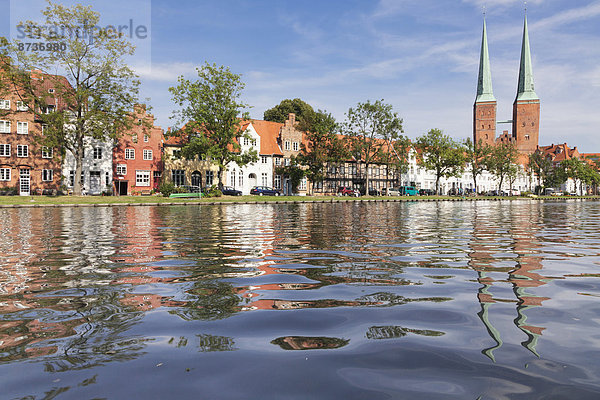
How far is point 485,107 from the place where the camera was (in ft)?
487

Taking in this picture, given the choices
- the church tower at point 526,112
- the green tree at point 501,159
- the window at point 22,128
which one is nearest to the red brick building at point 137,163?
the window at point 22,128

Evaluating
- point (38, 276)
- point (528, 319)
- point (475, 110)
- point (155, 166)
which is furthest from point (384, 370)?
point (475, 110)

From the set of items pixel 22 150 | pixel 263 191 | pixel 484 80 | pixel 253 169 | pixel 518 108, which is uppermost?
pixel 484 80

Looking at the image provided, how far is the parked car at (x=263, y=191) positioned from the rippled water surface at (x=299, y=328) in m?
60.9

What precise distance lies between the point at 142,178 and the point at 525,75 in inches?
5224

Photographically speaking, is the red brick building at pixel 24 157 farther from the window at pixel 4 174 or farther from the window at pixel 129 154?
the window at pixel 129 154

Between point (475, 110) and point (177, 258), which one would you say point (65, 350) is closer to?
point (177, 258)

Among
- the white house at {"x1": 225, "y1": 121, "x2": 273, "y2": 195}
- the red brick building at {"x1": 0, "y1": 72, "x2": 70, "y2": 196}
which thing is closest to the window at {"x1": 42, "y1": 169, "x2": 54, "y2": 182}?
the red brick building at {"x1": 0, "y1": 72, "x2": 70, "y2": 196}

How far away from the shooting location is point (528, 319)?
450 centimetres

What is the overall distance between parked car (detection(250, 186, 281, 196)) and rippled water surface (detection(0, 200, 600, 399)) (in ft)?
200

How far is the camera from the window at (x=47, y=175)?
2393 inches

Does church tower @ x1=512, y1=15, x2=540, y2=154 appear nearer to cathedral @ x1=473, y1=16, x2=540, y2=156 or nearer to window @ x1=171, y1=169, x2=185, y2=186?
cathedral @ x1=473, y1=16, x2=540, y2=156

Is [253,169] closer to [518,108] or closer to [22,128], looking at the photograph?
[22,128]

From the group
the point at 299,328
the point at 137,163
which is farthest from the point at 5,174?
the point at 299,328
